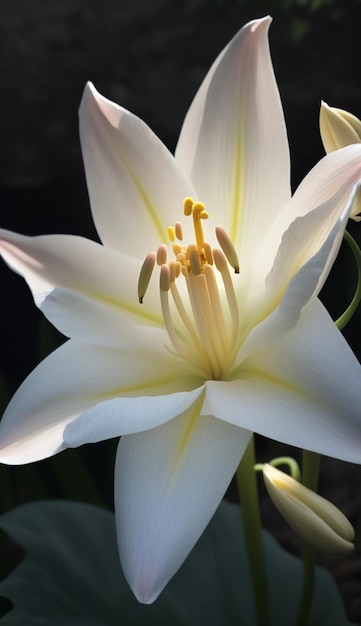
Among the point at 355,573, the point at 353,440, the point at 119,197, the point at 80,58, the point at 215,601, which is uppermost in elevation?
the point at 80,58

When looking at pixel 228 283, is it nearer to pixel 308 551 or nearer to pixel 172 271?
pixel 172 271

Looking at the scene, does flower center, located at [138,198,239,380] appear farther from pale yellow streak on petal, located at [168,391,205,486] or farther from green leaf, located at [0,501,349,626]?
green leaf, located at [0,501,349,626]

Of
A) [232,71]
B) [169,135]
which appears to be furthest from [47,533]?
[169,135]

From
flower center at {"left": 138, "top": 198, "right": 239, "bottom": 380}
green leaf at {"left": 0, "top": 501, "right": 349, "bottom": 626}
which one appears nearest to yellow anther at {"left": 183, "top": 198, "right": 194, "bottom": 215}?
flower center at {"left": 138, "top": 198, "right": 239, "bottom": 380}

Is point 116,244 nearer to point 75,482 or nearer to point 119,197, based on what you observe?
point 119,197

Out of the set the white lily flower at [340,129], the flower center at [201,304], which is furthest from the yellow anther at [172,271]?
the white lily flower at [340,129]

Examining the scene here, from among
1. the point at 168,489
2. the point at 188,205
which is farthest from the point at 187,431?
the point at 188,205

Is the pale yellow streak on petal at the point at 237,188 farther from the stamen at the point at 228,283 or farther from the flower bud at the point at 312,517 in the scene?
the flower bud at the point at 312,517
